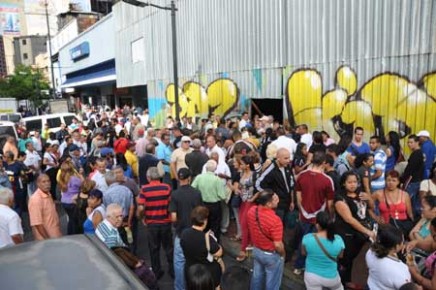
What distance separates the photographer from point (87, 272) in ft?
8.63

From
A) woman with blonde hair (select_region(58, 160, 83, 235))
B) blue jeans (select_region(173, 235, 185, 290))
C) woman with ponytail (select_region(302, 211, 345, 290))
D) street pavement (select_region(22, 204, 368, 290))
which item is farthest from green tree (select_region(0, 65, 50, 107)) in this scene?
woman with ponytail (select_region(302, 211, 345, 290))

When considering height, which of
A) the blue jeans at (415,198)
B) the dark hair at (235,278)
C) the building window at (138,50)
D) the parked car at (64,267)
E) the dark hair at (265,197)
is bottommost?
the dark hair at (235,278)

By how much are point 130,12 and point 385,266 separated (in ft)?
77.3

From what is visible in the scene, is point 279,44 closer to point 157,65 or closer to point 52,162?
point 52,162

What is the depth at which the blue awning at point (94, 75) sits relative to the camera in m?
31.8

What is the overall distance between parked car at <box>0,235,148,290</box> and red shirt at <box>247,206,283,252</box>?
78.8 inches

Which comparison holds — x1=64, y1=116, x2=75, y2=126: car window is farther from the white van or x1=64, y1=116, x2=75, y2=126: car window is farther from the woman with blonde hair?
the woman with blonde hair

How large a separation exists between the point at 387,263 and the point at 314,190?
6.07 ft

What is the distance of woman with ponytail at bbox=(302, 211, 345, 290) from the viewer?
4.12 m

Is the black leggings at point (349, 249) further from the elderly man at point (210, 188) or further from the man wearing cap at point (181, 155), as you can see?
the man wearing cap at point (181, 155)

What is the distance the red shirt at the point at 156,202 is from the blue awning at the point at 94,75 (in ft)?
83.7

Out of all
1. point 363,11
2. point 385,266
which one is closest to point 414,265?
A: point 385,266

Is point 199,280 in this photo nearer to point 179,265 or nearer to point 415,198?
point 179,265

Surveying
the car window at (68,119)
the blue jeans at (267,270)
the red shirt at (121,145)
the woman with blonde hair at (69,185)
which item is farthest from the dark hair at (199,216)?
the car window at (68,119)
